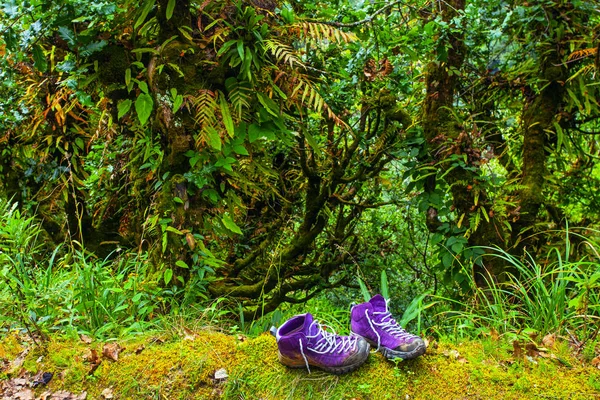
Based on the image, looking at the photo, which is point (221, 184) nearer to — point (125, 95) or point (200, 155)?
point (200, 155)

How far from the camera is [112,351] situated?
2307mm

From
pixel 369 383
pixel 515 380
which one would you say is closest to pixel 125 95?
pixel 369 383

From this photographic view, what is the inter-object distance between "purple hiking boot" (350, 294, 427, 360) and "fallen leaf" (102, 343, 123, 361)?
3.96 ft

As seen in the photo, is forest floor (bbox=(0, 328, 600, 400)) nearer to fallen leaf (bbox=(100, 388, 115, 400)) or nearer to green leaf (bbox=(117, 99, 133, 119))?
fallen leaf (bbox=(100, 388, 115, 400))

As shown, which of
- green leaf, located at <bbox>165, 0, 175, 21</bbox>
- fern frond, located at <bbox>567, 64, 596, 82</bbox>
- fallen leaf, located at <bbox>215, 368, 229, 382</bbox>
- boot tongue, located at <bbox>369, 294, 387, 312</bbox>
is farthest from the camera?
fern frond, located at <bbox>567, 64, 596, 82</bbox>

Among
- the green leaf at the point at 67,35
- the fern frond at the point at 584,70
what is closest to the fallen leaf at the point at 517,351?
the fern frond at the point at 584,70

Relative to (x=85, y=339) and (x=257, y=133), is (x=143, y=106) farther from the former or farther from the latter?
(x=85, y=339)

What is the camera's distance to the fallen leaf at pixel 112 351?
2.28 m

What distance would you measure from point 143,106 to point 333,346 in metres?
1.74

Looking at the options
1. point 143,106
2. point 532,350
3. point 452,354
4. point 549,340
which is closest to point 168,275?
point 143,106

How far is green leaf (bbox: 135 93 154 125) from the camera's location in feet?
8.80

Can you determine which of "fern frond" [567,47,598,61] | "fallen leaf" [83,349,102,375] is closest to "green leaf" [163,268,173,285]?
"fallen leaf" [83,349,102,375]

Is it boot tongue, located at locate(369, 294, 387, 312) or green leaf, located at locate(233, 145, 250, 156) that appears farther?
green leaf, located at locate(233, 145, 250, 156)

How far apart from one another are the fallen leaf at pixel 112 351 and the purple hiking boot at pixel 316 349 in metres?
0.84
